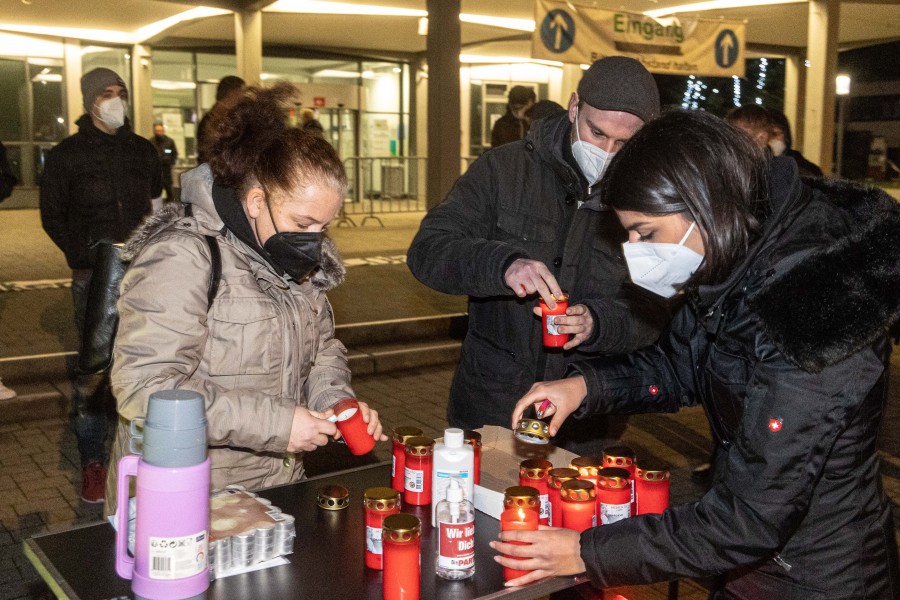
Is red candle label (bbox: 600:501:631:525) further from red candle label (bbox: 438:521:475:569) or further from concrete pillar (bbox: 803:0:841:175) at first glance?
concrete pillar (bbox: 803:0:841:175)

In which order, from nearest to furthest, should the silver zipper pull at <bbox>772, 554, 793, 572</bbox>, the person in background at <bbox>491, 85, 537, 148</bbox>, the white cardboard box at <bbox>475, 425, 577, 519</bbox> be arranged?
the silver zipper pull at <bbox>772, 554, 793, 572</bbox> < the white cardboard box at <bbox>475, 425, 577, 519</bbox> < the person in background at <bbox>491, 85, 537, 148</bbox>

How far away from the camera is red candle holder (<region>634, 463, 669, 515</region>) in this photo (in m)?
2.28

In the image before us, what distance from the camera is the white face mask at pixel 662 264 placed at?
194 cm

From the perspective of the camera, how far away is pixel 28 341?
7367 mm

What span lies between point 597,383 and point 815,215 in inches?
32.2

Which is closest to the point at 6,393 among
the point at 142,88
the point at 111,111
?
the point at 111,111

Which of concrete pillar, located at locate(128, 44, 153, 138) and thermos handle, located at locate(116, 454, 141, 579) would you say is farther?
concrete pillar, located at locate(128, 44, 153, 138)

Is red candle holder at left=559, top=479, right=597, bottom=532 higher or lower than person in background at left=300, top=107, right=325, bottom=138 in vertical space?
lower

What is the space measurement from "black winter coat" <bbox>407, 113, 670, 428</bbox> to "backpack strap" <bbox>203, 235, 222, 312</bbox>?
846mm

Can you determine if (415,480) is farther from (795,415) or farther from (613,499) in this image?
(795,415)

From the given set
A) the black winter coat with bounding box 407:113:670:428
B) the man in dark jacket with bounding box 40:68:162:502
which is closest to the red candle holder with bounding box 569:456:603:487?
the black winter coat with bounding box 407:113:670:428

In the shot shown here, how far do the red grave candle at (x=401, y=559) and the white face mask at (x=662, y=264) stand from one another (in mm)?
762

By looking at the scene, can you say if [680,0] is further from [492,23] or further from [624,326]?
[624,326]

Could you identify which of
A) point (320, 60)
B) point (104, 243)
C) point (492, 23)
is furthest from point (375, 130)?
point (104, 243)
